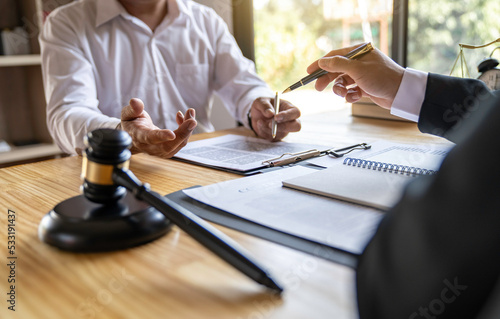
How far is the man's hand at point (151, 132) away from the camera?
0.90 meters

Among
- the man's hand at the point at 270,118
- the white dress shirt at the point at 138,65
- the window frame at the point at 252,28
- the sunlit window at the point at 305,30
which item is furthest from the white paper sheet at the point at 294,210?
the sunlit window at the point at 305,30

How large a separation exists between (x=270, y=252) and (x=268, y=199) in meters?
0.17

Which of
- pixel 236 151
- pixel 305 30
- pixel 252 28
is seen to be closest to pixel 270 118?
pixel 236 151

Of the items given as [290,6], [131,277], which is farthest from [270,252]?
[290,6]

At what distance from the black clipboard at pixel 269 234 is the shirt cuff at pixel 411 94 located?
488mm

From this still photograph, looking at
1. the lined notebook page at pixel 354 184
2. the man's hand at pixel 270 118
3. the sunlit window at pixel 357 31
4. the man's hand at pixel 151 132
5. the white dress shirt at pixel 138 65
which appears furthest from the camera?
the sunlit window at pixel 357 31

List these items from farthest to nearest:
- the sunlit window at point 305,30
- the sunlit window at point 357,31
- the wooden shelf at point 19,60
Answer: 1. the sunlit window at point 305,30
2. the sunlit window at point 357,31
3. the wooden shelf at point 19,60

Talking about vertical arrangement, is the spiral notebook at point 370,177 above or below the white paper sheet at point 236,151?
above

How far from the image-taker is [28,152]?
2211mm

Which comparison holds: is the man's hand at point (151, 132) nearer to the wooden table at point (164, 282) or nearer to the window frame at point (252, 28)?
the wooden table at point (164, 282)

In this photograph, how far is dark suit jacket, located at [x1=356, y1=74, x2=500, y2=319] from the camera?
36 cm

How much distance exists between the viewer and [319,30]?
18.1ft

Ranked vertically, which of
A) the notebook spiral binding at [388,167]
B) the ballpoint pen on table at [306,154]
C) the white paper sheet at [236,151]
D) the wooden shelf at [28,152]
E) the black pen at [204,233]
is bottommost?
the wooden shelf at [28,152]

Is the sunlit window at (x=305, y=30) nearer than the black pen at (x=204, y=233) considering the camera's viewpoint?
No
